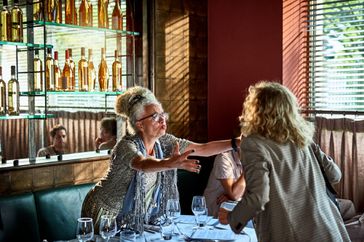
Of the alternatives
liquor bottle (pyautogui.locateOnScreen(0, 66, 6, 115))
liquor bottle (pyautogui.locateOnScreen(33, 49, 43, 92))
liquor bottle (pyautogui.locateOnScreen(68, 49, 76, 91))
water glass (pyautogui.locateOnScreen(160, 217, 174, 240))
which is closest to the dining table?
water glass (pyautogui.locateOnScreen(160, 217, 174, 240))

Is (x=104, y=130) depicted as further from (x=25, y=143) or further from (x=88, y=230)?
(x=88, y=230)

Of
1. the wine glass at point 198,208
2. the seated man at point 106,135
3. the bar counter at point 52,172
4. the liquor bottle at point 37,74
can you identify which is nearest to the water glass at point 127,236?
the wine glass at point 198,208

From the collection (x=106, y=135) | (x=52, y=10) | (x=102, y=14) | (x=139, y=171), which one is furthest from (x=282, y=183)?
(x=102, y=14)

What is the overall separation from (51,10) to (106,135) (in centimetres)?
96

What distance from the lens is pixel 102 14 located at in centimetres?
392

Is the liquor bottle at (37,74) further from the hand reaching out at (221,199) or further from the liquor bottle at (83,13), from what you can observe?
the hand reaching out at (221,199)

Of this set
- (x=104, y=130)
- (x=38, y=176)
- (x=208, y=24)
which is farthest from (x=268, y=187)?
(x=208, y=24)

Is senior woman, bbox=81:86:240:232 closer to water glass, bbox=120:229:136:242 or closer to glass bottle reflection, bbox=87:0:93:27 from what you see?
water glass, bbox=120:229:136:242

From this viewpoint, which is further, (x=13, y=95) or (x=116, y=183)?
(x=13, y=95)

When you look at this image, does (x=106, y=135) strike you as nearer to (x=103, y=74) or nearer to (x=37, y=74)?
(x=103, y=74)

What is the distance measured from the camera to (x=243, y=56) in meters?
4.33

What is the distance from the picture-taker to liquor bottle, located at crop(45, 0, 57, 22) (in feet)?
11.7

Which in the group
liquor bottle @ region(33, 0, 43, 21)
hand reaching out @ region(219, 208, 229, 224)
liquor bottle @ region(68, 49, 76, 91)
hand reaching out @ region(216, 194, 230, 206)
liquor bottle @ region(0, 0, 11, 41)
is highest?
liquor bottle @ region(33, 0, 43, 21)

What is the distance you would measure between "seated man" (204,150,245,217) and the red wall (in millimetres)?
570
